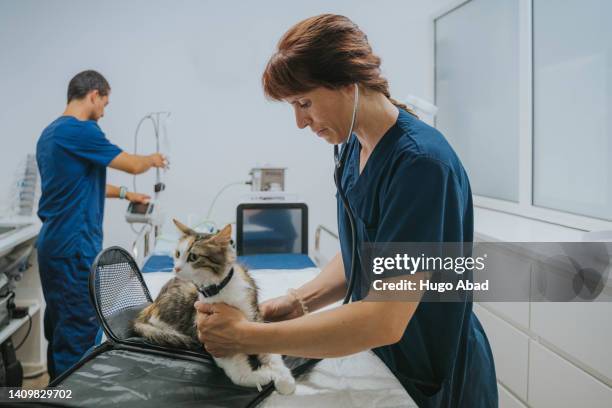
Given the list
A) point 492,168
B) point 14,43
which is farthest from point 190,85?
point 492,168

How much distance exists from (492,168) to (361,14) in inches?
50.5

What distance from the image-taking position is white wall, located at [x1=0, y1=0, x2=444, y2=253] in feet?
8.87

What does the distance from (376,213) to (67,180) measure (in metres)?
1.71

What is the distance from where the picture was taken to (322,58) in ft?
2.72

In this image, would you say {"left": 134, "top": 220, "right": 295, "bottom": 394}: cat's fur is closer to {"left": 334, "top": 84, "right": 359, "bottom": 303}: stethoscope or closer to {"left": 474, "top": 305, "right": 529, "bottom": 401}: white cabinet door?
{"left": 334, "top": 84, "right": 359, "bottom": 303}: stethoscope

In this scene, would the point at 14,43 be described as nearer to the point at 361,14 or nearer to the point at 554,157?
the point at 361,14

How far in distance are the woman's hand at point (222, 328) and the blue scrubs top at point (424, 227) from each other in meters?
0.26

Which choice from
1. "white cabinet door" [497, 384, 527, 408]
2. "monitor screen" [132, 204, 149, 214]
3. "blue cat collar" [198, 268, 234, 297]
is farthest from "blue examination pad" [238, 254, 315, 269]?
"blue cat collar" [198, 268, 234, 297]

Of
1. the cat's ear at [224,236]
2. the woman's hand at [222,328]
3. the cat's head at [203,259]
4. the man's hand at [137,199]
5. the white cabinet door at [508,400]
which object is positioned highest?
the man's hand at [137,199]

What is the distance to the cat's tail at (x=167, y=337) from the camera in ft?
3.26

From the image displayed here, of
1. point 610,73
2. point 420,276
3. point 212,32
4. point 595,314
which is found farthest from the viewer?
point 212,32

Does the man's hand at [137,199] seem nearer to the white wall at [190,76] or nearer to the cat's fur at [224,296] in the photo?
the white wall at [190,76]

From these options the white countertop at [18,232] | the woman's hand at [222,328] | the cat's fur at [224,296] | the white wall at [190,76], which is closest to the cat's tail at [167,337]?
the cat's fur at [224,296]

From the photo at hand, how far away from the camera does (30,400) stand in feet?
2.58
